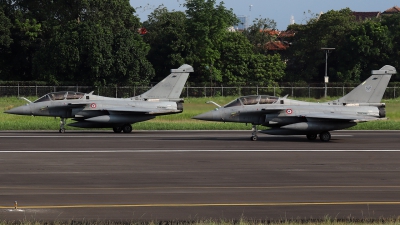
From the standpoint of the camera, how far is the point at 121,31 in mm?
72125

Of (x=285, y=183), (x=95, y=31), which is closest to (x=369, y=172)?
(x=285, y=183)

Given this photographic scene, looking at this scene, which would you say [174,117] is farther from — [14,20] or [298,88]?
[14,20]

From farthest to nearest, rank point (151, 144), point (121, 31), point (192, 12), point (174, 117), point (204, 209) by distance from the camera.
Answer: point (192, 12)
point (121, 31)
point (174, 117)
point (151, 144)
point (204, 209)

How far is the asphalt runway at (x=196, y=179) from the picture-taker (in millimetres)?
12875

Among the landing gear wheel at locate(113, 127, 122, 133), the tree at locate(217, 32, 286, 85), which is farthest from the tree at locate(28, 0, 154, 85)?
the landing gear wheel at locate(113, 127, 122, 133)

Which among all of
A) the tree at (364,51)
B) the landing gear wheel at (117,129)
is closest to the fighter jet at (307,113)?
the landing gear wheel at (117,129)

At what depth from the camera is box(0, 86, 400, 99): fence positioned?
63312 millimetres

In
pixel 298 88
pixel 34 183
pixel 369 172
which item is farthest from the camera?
pixel 298 88

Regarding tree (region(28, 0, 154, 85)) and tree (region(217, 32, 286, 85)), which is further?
tree (region(217, 32, 286, 85))

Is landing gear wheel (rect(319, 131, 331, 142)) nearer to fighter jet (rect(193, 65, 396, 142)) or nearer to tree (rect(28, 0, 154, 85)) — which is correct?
fighter jet (rect(193, 65, 396, 142))

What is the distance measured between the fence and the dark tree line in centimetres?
245

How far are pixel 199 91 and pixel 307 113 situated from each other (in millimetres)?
38360

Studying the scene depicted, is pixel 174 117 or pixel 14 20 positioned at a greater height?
pixel 14 20

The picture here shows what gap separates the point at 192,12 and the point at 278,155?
201 feet
